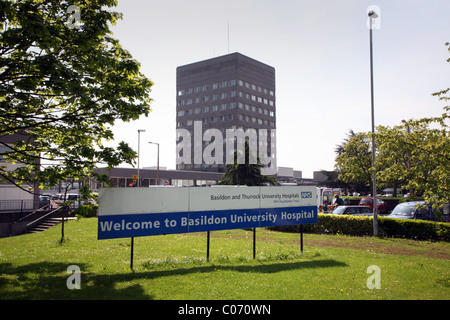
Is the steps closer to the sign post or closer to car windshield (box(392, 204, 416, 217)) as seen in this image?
the sign post

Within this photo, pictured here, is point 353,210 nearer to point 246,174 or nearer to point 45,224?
point 246,174

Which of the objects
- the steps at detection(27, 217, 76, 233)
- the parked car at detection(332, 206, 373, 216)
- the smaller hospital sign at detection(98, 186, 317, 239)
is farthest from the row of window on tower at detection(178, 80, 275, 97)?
→ the smaller hospital sign at detection(98, 186, 317, 239)

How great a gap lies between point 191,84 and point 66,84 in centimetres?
9667

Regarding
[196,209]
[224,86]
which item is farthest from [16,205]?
[224,86]

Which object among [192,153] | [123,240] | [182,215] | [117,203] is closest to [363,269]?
[182,215]

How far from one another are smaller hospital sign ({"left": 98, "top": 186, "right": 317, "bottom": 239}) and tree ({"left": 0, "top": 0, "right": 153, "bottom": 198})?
1.23 meters

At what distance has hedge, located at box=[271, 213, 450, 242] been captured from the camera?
1659 cm

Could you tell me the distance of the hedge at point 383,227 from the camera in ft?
54.4

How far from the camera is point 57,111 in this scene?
956cm

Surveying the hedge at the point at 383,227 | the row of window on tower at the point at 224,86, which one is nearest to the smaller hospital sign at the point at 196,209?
the hedge at the point at 383,227

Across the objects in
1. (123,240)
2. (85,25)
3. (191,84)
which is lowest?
(123,240)
